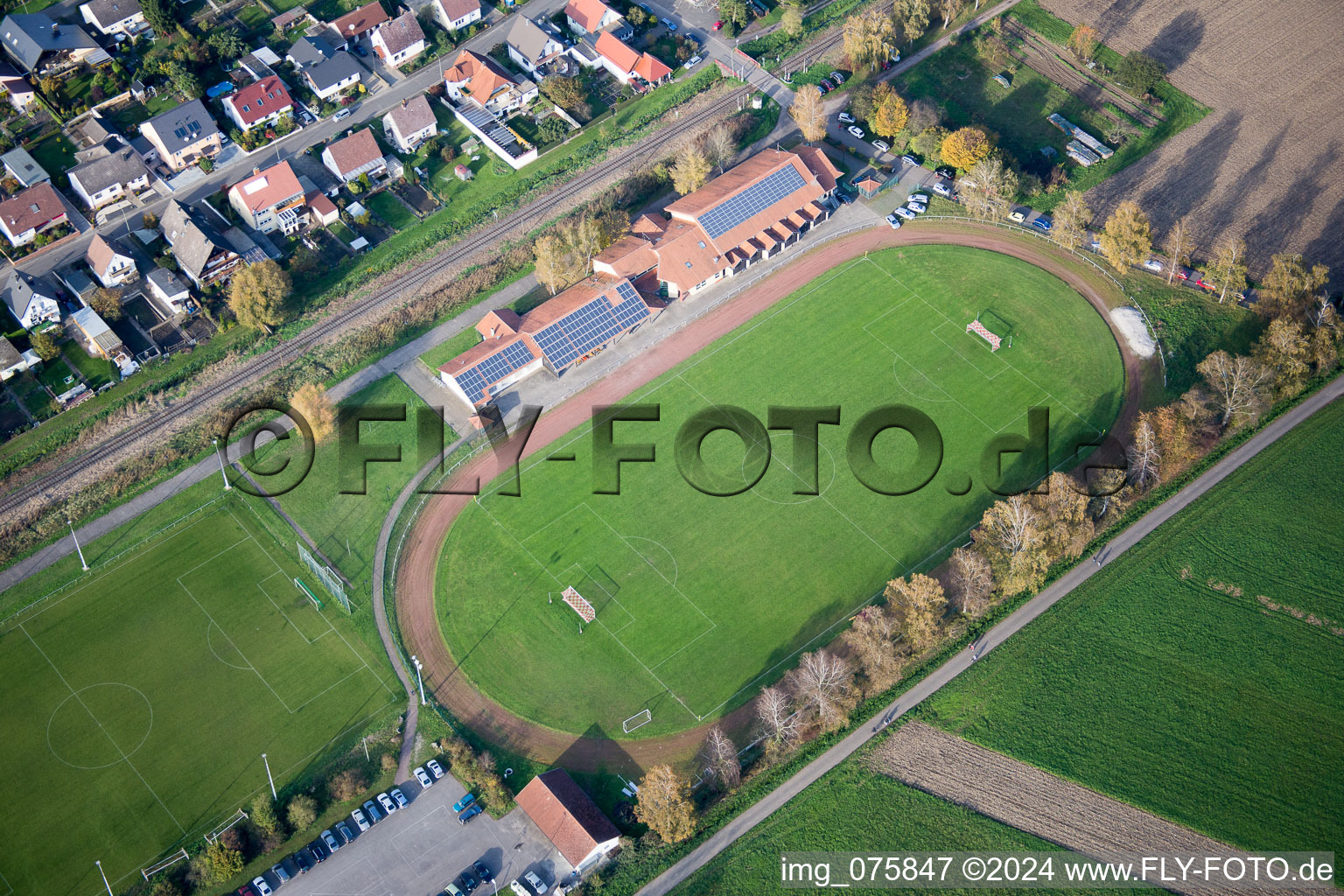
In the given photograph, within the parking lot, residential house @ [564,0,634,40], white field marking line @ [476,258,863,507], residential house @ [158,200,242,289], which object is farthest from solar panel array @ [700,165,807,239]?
the parking lot

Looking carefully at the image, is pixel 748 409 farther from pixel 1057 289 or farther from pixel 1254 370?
pixel 1254 370

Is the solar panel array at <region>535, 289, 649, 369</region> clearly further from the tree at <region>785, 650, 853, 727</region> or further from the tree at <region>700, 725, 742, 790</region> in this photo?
the tree at <region>700, 725, 742, 790</region>

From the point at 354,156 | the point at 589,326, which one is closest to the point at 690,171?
the point at 589,326

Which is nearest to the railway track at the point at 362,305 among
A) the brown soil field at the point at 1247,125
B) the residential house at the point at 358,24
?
the residential house at the point at 358,24

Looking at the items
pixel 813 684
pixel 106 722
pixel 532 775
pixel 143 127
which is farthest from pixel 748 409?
pixel 143 127

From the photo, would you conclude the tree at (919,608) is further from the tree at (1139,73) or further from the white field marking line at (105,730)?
the tree at (1139,73)
